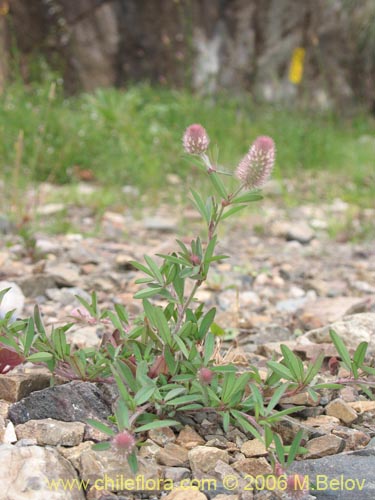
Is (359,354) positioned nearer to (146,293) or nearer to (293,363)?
(293,363)

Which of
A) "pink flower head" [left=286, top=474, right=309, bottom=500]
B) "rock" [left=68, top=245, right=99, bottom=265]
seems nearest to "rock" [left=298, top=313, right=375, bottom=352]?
"pink flower head" [left=286, top=474, right=309, bottom=500]

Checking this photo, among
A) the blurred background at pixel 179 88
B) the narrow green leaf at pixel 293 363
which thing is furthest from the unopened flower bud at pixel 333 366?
the blurred background at pixel 179 88

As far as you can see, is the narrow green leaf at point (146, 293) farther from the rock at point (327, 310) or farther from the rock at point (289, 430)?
the rock at point (327, 310)

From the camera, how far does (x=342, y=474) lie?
1.12 m

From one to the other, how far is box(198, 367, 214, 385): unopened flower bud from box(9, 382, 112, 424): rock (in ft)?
0.69

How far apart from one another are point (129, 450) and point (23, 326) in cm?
43

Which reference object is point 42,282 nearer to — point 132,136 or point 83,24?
point 132,136

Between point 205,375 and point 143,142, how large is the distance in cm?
357

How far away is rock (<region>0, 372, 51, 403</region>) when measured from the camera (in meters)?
1.32

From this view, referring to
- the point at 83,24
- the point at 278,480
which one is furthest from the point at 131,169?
the point at 83,24

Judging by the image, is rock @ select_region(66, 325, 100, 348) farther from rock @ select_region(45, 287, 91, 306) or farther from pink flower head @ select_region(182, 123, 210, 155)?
pink flower head @ select_region(182, 123, 210, 155)

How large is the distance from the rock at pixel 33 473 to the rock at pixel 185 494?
0.15m

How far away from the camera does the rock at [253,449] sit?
47.0 inches

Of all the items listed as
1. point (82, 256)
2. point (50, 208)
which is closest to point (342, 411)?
point (82, 256)
